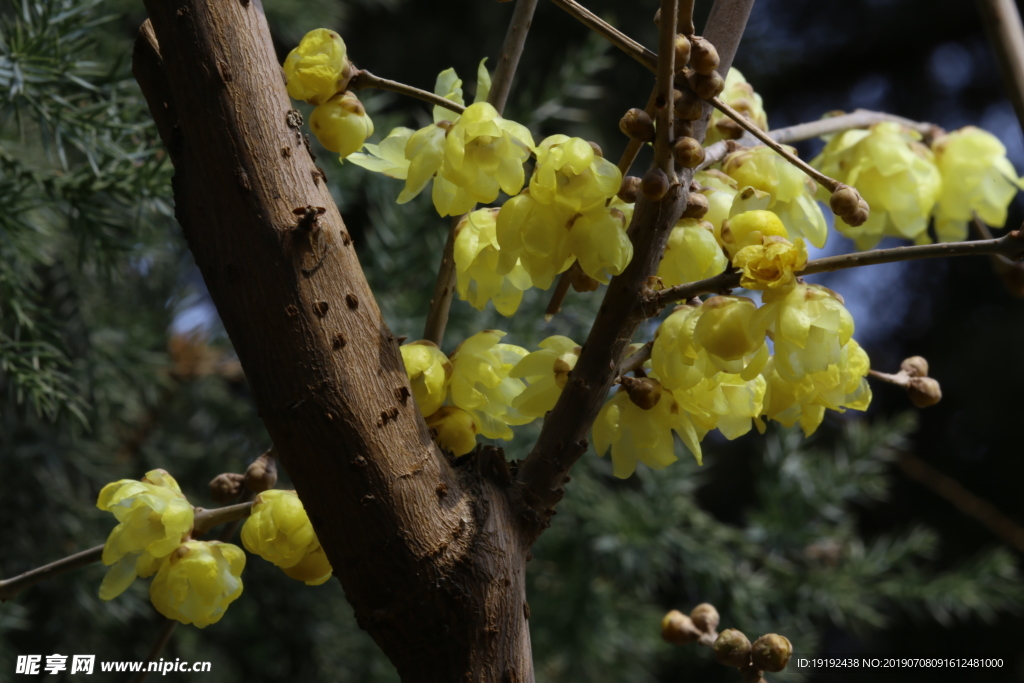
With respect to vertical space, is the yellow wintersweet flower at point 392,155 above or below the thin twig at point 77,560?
above

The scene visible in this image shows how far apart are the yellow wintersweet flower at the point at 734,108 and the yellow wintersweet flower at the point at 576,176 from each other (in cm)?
12

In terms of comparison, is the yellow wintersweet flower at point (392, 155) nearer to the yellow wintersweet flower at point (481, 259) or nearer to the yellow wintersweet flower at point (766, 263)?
the yellow wintersweet flower at point (481, 259)

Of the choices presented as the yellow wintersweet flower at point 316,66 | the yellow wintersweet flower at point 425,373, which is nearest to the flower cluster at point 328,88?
the yellow wintersweet flower at point 316,66

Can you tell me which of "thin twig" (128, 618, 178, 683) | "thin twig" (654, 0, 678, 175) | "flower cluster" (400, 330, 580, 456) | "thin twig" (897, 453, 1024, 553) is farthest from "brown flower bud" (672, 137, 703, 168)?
"thin twig" (897, 453, 1024, 553)

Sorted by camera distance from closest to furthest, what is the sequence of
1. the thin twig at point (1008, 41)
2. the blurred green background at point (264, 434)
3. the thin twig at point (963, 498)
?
the thin twig at point (1008, 41) → the blurred green background at point (264, 434) → the thin twig at point (963, 498)

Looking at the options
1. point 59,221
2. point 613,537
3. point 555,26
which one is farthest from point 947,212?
point 555,26

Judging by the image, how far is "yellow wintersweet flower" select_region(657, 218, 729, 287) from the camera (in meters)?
0.35

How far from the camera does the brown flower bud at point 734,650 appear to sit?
385 mm

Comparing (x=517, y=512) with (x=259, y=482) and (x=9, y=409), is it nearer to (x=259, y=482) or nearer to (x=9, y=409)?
(x=259, y=482)

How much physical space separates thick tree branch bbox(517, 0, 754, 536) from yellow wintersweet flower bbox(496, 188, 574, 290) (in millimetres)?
26

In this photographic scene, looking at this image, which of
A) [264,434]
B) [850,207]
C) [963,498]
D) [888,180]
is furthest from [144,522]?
[963,498]

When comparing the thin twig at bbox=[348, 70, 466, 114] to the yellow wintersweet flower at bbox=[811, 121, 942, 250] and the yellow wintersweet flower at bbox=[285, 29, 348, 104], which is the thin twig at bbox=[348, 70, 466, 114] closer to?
the yellow wintersweet flower at bbox=[285, 29, 348, 104]

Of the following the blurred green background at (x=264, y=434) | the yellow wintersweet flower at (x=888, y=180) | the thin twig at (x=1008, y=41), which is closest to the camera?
the thin twig at (x=1008, y=41)

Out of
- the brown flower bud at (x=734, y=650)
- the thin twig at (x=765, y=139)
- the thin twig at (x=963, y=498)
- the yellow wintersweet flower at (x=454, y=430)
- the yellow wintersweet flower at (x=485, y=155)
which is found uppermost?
the thin twig at (x=765, y=139)
